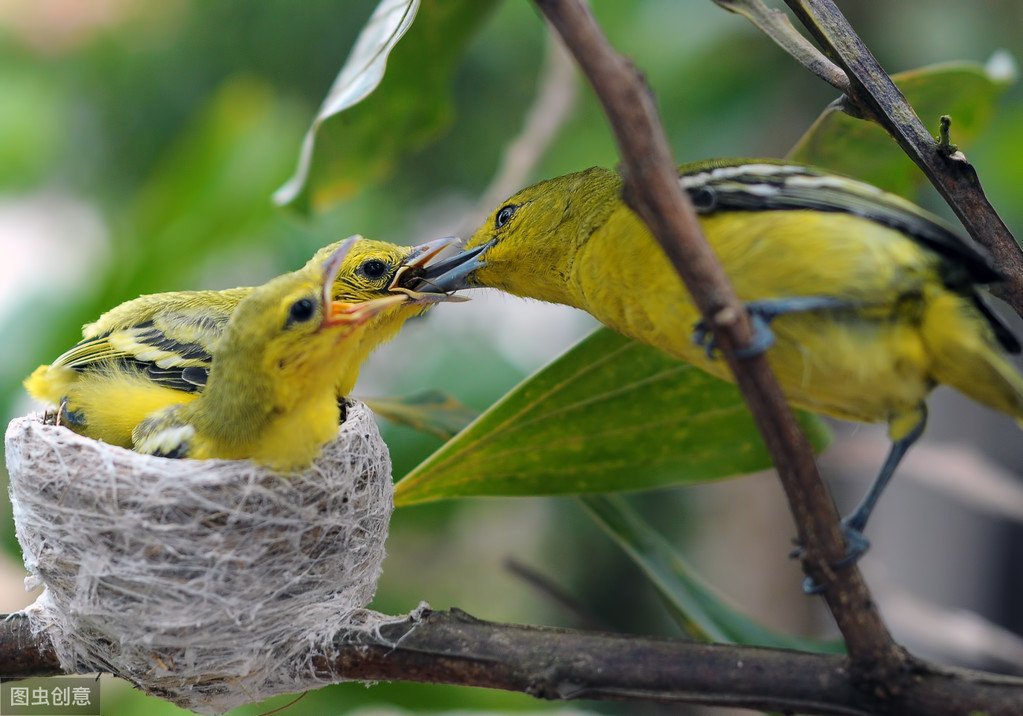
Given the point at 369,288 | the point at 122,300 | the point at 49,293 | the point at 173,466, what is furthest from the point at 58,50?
the point at 173,466

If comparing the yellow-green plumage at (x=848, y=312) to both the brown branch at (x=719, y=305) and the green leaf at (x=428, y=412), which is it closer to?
the brown branch at (x=719, y=305)

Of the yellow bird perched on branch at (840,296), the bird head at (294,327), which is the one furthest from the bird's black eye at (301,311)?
the yellow bird perched on branch at (840,296)

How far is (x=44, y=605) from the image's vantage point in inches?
69.1

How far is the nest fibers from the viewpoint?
1.67 meters

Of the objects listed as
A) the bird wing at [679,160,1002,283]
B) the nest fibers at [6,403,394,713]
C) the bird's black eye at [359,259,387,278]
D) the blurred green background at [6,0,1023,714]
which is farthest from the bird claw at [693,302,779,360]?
the blurred green background at [6,0,1023,714]

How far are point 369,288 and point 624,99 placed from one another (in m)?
1.52

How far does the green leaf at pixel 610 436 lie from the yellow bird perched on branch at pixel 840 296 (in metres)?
0.38

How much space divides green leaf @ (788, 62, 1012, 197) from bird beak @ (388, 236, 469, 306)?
2.93 feet

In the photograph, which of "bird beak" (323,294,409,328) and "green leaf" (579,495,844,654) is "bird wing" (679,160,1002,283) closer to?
"bird beak" (323,294,409,328)

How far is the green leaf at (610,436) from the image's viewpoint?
1.93 metres

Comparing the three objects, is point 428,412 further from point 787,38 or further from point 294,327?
point 787,38

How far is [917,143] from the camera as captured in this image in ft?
4.83

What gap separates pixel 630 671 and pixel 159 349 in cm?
150

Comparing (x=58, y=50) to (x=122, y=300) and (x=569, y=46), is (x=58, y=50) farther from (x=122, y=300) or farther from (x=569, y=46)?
(x=569, y=46)
